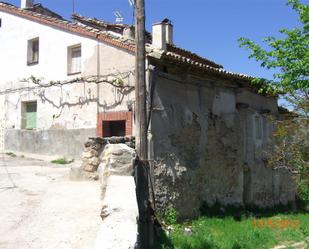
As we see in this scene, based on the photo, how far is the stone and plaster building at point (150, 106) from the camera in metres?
12.5

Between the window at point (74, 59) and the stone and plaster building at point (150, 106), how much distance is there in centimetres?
3

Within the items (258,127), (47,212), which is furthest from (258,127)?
(47,212)

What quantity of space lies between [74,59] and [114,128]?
2975mm

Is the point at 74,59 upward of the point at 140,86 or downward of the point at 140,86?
upward

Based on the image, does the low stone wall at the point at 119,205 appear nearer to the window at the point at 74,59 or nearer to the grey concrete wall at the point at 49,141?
the grey concrete wall at the point at 49,141

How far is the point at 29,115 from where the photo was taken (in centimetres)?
1648

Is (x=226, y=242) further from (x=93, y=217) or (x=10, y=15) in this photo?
(x=10, y=15)

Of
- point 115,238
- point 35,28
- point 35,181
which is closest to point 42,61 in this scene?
point 35,28

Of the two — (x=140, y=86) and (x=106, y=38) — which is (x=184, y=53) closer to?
(x=106, y=38)

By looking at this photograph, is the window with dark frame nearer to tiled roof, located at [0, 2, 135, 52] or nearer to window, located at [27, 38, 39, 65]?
tiled roof, located at [0, 2, 135, 52]

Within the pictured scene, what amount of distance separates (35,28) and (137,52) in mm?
7722

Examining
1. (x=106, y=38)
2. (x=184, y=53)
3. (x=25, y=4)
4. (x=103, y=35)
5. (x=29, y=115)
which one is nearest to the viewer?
(x=106, y=38)

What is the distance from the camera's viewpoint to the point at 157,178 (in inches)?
471

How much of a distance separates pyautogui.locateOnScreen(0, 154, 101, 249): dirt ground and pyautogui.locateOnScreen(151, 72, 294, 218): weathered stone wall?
9.50 ft
